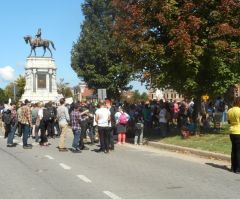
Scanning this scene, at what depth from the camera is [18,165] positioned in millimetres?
14633

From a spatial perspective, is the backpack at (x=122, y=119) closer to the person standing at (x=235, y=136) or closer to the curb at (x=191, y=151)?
the curb at (x=191, y=151)

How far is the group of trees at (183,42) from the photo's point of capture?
65.3 ft

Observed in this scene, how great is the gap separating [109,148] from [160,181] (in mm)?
7866

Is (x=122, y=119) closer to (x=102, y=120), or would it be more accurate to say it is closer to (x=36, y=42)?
(x=102, y=120)

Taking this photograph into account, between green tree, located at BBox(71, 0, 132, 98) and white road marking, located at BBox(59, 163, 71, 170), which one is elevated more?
green tree, located at BBox(71, 0, 132, 98)

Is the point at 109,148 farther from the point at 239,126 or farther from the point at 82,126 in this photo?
the point at 239,126

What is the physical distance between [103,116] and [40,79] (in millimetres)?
34943

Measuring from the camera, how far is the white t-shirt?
17.9 meters

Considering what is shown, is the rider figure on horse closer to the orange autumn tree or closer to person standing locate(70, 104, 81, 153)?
the orange autumn tree

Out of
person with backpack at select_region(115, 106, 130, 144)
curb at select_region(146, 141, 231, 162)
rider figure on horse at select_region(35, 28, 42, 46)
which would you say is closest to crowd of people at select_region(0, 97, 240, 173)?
person with backpack at select_region(115, 106, 130, 144)

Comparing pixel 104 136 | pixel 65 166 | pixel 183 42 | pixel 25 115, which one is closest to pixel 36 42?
pixel 25 115

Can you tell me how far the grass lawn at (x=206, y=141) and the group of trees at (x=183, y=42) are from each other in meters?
1.80

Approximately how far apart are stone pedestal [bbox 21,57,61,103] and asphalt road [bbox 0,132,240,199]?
3330 cm

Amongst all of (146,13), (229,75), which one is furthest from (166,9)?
(229,75)
